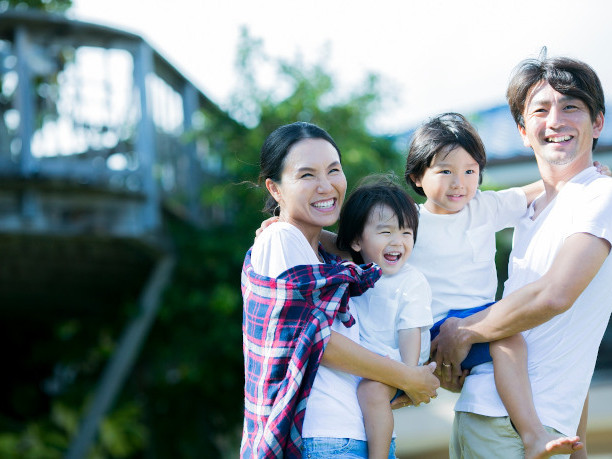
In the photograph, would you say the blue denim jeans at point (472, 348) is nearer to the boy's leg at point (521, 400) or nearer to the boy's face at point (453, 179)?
the boy's leg at point (521, 400)

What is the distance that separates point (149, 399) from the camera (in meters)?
8.73

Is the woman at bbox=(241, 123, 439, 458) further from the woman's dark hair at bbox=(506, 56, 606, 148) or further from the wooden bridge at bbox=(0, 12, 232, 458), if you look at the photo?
the wooden bridge at bbox=(0, 12, 232, 458)

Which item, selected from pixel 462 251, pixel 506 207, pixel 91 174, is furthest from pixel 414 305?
pixel 91 174

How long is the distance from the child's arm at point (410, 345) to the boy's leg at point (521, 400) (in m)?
0.23

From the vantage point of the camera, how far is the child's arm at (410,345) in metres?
2.47

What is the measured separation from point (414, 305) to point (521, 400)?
1.33 ft

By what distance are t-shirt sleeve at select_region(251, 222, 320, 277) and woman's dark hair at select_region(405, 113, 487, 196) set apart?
0.55 metres

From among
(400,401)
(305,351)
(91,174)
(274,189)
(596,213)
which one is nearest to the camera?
(305,351)

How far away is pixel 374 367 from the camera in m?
2.35

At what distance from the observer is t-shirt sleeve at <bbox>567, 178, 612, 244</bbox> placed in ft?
7.75

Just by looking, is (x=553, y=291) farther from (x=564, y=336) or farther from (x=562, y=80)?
(x=562, y=80)

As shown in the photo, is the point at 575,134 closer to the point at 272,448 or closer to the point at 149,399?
the point at 272,448

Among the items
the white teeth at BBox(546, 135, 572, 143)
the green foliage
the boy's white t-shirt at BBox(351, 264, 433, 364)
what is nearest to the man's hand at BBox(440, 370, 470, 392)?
the boy's white t-shirt at BBox(351, 264, 433, 364)

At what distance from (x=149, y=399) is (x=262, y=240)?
669 centimetres
